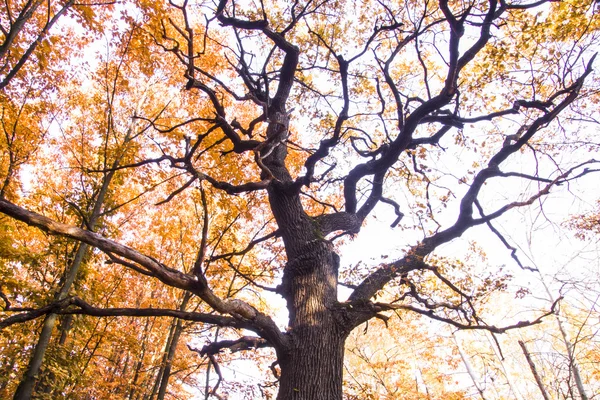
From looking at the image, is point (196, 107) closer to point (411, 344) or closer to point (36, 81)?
point (36, 81)

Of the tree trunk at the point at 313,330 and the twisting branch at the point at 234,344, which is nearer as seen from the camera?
the tree trunk at the point at 313,330

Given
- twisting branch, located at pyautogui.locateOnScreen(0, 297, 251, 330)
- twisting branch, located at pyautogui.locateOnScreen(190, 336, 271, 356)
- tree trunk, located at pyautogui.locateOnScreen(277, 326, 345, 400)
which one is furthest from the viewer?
twisting branch, located at pyautogui.locateOnScreen(190, 336, 271, 356)

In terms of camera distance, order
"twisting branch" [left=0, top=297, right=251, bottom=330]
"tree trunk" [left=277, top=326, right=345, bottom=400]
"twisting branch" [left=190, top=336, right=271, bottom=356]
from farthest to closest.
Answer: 1. "twisting branch" [left=190, top=336, right=271, bottom=356]
2. "tree trunk" [left=277, top=326, right=345, bottom=400]
3. "twisting branch" [left=0, top=297, right=251, bottom=330]

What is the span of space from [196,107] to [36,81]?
3.22 m

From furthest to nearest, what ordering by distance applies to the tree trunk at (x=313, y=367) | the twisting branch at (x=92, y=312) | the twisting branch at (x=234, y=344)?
the twisting branch at (x=234, y=344) < the tree trunk at (x=313, y=367) < the twisting branch at (x=92, y=312)

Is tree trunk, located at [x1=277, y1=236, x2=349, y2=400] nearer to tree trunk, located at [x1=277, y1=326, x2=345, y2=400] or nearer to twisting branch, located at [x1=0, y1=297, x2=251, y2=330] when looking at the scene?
tree trunk, located at [x1=277, y1=326, x2=345, y2=400]

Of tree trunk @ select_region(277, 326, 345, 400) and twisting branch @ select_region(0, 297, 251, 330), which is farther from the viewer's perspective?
tree trunk @ select_region(277, 326, 345, 400)

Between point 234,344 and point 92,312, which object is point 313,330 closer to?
point 234,344

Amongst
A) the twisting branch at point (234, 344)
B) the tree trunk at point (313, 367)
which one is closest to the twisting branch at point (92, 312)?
the twisting branch at point (234, 344)

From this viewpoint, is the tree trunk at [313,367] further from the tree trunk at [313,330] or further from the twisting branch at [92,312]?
the twisting branch at [92,312]

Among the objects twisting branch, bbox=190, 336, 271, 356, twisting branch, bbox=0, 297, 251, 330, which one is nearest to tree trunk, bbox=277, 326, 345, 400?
twisting branch, bbox=190, 336, 271, 356

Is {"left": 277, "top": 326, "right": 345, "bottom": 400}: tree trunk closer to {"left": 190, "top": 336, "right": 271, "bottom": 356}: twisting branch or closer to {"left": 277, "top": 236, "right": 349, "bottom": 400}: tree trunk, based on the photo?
{"left": 277, "top": 236, "right": 349, "bottom": 400}: tree trunk

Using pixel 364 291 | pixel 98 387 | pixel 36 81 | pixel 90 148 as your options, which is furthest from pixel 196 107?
pixel 98 387

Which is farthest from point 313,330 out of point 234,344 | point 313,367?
point 234,344
